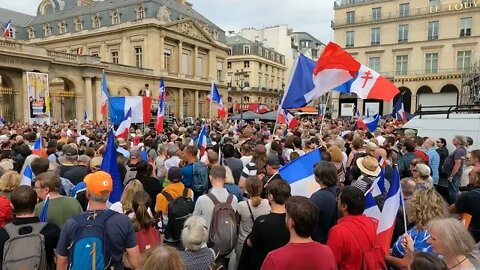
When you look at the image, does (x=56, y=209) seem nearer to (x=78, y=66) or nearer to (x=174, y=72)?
(x=78, y=66)

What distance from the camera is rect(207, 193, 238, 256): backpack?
12.9ft

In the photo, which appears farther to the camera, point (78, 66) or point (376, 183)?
point (78, 66)

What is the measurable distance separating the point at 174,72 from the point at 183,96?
3.77m

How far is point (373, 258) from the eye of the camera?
3053 millimetres

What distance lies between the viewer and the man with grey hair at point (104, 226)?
2893 millimetres

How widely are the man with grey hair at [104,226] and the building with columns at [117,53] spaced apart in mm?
27535

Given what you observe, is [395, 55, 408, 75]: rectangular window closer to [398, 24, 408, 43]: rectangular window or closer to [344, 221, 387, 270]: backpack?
[398, 24, 408, 43]: rectangular window

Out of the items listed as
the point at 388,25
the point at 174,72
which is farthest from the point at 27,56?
the point at 388,25

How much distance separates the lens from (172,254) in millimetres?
2154

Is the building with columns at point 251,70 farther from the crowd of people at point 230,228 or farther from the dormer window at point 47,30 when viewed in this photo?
the crowd of people at point 230,228

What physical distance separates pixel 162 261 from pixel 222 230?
73.3 inches

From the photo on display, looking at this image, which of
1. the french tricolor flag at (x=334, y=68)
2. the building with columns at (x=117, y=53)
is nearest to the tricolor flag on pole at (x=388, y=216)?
the french tricolor flag at (x=334, y=68)

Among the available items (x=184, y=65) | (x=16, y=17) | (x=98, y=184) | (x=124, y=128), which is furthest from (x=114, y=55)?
(x=98, y=184)

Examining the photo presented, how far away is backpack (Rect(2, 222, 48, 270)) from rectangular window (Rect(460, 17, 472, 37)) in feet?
152
